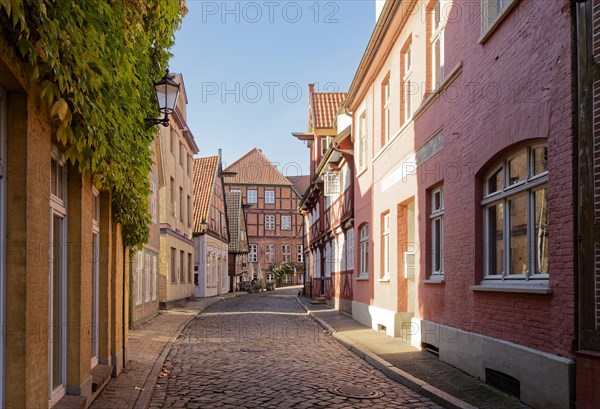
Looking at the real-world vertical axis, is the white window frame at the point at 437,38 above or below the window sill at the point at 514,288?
above

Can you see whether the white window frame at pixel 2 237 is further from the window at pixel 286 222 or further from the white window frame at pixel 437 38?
the window at pixel 286 222

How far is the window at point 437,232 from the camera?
1092 centimetres

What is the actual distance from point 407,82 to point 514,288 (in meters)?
6.96

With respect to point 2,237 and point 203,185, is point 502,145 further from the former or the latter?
point 203,185

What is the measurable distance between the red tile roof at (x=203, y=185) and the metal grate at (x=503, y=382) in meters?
27.7

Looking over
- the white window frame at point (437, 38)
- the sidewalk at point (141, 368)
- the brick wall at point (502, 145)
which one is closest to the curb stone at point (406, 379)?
the brick wall at point (502, 145)

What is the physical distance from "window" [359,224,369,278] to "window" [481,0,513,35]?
10098 mm

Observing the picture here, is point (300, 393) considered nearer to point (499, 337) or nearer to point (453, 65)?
point (499, 337)

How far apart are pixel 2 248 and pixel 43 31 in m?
1.55

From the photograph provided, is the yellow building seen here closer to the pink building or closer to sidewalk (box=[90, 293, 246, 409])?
sidewalk (box=[90, 293, 246, 409])

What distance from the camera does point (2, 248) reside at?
4.22 meters

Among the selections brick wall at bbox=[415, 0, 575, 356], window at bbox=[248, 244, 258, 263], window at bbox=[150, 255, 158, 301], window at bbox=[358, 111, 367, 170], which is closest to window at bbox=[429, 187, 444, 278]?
brick wall at bbox=[415, 0, 575, 356]

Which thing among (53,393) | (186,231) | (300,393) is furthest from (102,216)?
(186,231)

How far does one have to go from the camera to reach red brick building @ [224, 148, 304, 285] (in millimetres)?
67688
